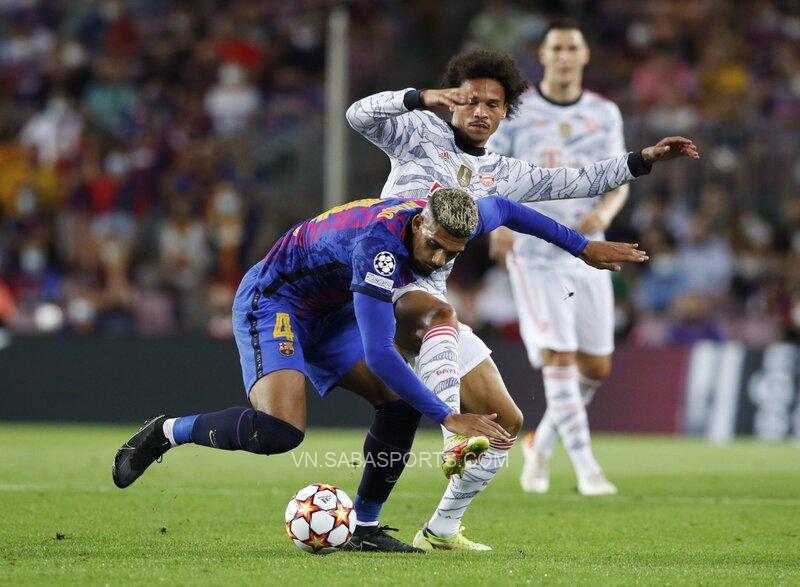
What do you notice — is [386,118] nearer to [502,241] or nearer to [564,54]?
[502,241]

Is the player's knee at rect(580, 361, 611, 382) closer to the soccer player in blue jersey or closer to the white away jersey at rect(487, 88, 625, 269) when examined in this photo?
the white away jersey at rect(487, 88, 625, 269)

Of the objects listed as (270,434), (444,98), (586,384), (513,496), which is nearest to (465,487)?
(270,434)

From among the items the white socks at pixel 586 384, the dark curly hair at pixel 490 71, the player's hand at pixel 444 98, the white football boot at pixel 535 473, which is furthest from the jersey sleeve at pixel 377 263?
the white socks at pixel 586 384

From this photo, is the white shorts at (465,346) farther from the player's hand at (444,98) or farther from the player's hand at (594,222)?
the player's hand at (594,222)

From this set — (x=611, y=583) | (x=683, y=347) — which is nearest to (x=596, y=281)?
(x=611, y=583)

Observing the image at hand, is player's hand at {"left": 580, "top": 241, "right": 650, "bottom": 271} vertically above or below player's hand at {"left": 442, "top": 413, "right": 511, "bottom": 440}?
above

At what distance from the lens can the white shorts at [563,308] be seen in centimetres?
939

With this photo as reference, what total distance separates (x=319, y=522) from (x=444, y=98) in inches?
80.5

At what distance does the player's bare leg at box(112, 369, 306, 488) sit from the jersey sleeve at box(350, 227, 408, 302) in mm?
760

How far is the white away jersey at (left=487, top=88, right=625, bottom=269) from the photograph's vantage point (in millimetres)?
9414

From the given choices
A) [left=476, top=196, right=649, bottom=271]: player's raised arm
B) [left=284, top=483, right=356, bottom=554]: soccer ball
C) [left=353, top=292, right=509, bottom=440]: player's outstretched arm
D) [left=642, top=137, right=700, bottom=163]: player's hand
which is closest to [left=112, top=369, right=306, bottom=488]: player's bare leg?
[left=284, top=483, right=356, bottom=554]: soccer ball

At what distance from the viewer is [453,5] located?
62.1ft

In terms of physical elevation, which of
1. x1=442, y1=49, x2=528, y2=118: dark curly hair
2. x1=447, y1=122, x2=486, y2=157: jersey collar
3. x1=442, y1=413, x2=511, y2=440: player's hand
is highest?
x1=442, y1=49, x2=528, y2=118: dark curly hair

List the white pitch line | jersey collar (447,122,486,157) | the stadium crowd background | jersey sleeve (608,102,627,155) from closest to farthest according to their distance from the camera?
jersey collar (447,122,486,157) → the white pitch line → jersey sleeve (608,102,627,155) → the stadium crowd background
